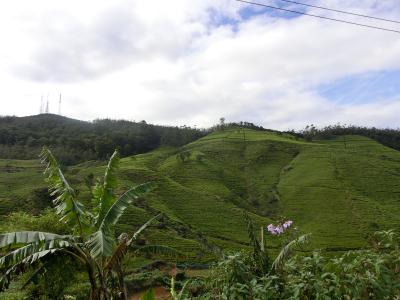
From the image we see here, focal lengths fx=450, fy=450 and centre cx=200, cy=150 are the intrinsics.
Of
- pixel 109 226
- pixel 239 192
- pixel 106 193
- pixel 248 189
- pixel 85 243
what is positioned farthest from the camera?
pixel 248 189

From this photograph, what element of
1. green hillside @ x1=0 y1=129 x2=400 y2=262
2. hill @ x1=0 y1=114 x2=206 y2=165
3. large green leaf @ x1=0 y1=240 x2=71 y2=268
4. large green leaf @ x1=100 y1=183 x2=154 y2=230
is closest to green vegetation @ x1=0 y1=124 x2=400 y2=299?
green hillside @ x1=0 y1=129 x2=400 y2=262

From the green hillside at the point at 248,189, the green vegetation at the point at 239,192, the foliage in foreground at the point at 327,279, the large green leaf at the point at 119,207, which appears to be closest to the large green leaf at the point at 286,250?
the foliage in foreground at the point at 327,279

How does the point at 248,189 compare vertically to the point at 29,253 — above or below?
above

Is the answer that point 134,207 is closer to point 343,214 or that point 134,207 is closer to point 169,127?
point 343,214

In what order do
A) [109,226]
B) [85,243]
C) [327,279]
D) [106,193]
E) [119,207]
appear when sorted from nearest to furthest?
[327,279], [85,243], [109,226], [119,207], [106,193]

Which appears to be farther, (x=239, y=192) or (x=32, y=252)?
(x=239, y=192)

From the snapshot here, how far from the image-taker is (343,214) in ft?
181

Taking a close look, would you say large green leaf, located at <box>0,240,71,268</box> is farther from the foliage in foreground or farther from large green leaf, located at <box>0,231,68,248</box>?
the foliage in foreground

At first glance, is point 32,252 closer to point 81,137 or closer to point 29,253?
point 29,253

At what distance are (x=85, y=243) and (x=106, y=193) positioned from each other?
78.7 inches

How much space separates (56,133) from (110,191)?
95.5 m

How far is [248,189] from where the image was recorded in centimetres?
6844

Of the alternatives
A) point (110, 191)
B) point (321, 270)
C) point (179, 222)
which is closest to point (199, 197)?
point (179, 222)

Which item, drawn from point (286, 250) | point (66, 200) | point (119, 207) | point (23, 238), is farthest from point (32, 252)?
point (286, 250)
